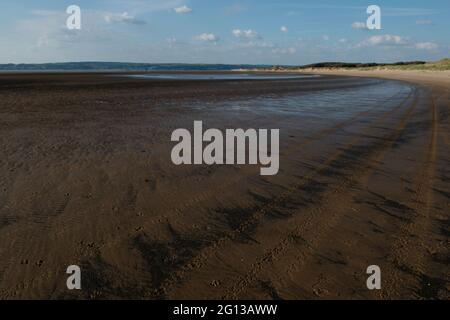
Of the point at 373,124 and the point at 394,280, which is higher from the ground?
the point at 373,124

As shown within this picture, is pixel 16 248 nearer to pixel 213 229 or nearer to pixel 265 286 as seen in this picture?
pixel 213 229

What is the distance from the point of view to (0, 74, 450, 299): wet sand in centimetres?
335

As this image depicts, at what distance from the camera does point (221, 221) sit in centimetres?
461

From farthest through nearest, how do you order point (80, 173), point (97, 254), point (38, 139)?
1. point (38, 139)
2. point (80, 173)
3. point (97, 254)

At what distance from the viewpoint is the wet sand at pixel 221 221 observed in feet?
11.0

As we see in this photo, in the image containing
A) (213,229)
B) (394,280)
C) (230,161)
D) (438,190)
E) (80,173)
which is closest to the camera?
(394,280)

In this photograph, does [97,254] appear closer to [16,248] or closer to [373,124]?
[16,248]

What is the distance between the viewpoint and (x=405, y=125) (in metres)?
11.8

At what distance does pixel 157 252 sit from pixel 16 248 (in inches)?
60.8

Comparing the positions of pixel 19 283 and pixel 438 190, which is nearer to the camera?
pixel 19 283

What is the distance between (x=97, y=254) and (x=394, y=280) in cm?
303
